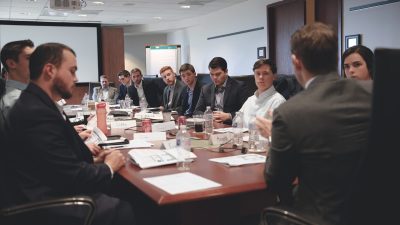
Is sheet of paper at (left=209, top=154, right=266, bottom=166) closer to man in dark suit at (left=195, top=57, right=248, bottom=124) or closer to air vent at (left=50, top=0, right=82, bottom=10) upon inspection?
man in dark suit at (left=195, top=57, right=248, bottom=124)

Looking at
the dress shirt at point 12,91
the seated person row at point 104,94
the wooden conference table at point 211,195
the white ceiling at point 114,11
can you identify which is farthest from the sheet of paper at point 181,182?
the white ceiling at point 114,11

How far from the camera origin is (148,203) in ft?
7.68

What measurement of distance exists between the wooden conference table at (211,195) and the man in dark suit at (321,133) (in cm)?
20

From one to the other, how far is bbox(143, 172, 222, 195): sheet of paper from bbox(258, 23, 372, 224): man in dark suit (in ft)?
0.89

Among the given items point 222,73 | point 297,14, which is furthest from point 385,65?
point 297,14

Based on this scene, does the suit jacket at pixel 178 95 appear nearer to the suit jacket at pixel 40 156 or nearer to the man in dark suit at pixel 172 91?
the man in dark suit at pixel 172 91

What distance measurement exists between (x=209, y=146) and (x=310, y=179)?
41.1 inches

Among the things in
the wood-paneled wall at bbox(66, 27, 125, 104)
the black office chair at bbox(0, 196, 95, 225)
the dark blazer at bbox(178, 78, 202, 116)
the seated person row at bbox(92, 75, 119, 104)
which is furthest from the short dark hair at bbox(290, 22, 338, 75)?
the wood-paneled wall at bbox(66, 27, 125, 104)

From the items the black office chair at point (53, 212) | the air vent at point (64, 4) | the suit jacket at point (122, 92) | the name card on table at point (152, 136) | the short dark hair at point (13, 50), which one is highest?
the air vent at point (64, 4)

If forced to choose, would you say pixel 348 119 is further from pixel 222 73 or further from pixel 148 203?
pixel 222 73

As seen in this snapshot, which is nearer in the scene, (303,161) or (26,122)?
(303,161)

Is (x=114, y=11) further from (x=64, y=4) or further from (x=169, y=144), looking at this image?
(x=169, y=144)

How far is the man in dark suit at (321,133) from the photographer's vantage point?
4.16ft

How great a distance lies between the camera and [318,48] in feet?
4.48
